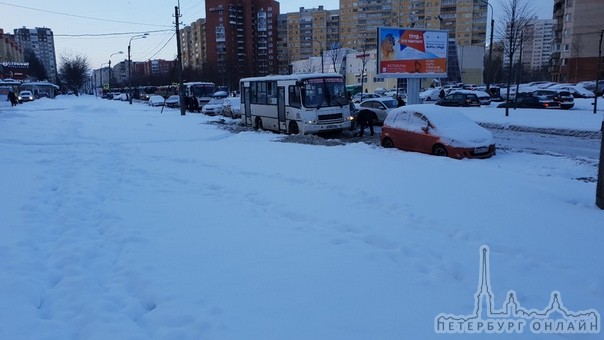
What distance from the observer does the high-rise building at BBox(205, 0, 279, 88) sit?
101688 mm

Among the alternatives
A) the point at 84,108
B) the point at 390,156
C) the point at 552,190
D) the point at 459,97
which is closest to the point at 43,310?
the point at 552,190

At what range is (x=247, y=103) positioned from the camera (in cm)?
2291

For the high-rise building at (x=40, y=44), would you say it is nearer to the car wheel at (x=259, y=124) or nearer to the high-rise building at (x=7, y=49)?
the high-rise building at (x=7, y=49)

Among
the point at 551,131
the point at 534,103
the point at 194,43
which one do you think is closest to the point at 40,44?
the point at 194,43

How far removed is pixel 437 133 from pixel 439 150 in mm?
489

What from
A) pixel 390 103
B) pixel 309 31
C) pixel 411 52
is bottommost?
pixel 390 103

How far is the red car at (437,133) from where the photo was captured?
12.5 m

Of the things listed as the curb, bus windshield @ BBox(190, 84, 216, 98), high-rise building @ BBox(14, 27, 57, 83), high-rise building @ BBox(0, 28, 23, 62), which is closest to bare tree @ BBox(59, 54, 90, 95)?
high-rise building @ BBox(0, 28, 23, 62)

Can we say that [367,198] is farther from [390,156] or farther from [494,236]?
[390,156]

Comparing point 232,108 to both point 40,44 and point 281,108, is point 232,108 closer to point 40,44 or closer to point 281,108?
point 281,108

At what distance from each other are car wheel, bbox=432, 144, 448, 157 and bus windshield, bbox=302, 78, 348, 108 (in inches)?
259

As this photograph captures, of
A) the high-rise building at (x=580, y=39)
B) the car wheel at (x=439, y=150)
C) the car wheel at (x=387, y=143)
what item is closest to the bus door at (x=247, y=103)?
the car wheel at (x=387, y=143)

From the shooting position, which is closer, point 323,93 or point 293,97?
point 323,93

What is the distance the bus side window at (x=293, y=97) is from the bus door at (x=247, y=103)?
4.07 metres
